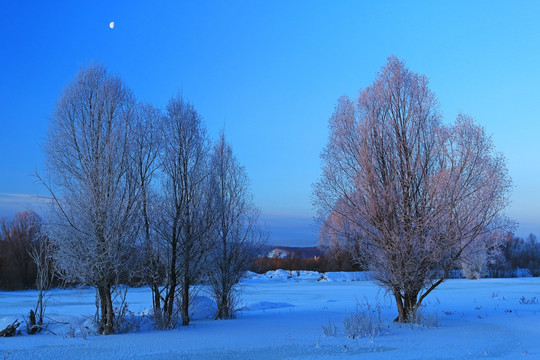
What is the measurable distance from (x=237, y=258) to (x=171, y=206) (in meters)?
4.45

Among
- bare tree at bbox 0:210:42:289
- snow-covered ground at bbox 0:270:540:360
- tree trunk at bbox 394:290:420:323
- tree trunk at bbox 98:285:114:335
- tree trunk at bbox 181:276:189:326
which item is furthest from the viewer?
bare tree at bbox 0:210:42:289

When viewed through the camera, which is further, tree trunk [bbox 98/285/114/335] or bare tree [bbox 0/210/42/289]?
bare tree [bbox 0/210/42/289]

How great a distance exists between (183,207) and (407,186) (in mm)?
6874

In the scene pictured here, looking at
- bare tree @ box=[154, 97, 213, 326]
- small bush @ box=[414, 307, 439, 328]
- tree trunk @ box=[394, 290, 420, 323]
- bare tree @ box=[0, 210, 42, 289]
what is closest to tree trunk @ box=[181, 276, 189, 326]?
bare tree @ box=[154, 97, 213, 326]

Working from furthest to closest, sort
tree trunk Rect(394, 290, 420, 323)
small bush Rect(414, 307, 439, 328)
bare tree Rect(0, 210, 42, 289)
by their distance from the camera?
bare tree Rect(0, 210, 42, 289), tree trunk Rect(394, 290, 420, 323), small bush Rect(414, 307, 439, 328)

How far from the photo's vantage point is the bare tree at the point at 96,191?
11422 mm

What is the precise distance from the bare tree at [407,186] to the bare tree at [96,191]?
591cm

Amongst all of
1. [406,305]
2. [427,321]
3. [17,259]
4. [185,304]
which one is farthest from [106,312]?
[17,259]

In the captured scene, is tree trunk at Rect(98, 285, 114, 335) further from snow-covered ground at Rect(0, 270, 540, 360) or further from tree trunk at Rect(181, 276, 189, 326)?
tree trunk at Rect(181, 276, 189, 326)

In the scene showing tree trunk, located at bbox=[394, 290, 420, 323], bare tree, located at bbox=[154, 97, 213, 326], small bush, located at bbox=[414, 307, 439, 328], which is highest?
bare tree, located at bbox=[154, 97, 213, 326]

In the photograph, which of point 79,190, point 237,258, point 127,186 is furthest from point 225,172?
point 79,190

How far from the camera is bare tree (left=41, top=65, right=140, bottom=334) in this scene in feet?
37.5

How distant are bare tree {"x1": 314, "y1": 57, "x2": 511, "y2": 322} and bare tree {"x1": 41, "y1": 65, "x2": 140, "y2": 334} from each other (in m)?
5.91

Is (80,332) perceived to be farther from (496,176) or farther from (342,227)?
(496,176)
